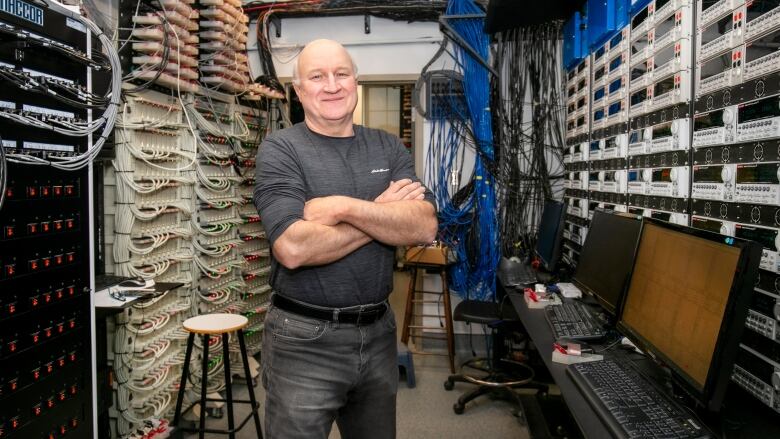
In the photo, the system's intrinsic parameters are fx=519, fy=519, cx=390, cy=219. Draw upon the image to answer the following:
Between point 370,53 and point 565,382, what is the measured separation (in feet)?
11.1

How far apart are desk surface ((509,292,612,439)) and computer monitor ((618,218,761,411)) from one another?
0.71ft

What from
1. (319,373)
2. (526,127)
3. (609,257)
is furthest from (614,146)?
(319,373)

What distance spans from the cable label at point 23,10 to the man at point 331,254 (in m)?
0.81

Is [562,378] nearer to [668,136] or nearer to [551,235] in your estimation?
[668,136]

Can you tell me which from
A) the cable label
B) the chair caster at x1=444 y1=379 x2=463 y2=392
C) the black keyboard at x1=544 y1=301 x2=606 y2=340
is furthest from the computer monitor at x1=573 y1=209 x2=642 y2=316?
the cable label

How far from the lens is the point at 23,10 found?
4.97ft

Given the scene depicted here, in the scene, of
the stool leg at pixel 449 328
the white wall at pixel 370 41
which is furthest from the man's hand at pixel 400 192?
the white wall at pixel 370 41

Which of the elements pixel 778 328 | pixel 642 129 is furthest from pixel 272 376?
pixel 642 129

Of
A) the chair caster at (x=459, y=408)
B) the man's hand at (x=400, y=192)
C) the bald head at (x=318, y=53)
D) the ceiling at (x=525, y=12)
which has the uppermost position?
the ceiling at (x=525, y=12)

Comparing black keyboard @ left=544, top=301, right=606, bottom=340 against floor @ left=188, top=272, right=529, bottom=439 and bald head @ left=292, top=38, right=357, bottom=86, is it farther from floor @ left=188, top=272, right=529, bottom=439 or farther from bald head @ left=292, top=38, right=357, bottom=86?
bald head @ left=292, top=38, right=357, bottom=86

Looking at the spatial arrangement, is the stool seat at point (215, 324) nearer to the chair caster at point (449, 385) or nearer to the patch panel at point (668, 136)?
the chair caster at point (449, 385)

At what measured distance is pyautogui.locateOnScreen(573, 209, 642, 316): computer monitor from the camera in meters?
1.78

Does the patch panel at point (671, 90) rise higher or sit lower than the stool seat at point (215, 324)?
higher

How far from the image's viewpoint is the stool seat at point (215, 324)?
2243mm
